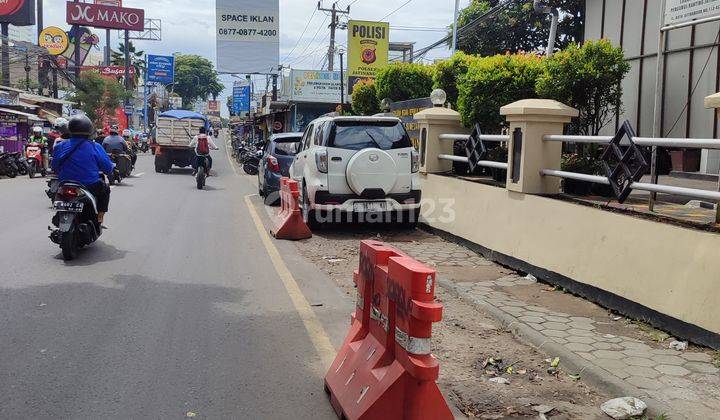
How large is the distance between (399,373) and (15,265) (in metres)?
6.15

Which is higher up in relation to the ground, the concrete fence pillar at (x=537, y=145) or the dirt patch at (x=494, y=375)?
the concrete fence pillar at (x=537, y=145)

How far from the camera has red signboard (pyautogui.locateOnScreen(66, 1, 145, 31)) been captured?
68312 mm

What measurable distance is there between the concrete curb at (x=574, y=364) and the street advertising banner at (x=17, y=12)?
56.1 metres

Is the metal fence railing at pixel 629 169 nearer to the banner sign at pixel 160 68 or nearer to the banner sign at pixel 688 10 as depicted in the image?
the banner sign at pixel 688 10

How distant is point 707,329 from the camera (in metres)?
4.79

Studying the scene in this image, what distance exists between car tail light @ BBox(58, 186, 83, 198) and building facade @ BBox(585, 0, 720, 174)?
8948 mm

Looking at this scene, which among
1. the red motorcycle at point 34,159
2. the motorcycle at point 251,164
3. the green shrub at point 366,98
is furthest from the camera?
the motorcycle at point 251,164

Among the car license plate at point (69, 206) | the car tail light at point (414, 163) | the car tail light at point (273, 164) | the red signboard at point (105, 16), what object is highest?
the red signboard at point (105, 16)

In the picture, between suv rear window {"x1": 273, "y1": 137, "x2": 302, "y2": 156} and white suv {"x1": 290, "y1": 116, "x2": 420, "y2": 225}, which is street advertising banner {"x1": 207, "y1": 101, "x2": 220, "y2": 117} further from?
white suv {"x1": 290, "y1": 116, "x2": 420, "y2": 225}

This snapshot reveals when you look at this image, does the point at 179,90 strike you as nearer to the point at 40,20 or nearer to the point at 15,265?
the point at 40,20

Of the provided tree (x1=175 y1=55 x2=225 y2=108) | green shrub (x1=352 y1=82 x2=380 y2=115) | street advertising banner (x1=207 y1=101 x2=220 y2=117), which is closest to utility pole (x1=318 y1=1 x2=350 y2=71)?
green shrub (x1=352 y1=82 x2=380 y2=115)

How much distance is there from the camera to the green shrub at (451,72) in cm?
1372

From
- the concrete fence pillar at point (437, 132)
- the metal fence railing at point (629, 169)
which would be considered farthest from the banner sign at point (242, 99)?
the metal fence railing at point (629, 169)

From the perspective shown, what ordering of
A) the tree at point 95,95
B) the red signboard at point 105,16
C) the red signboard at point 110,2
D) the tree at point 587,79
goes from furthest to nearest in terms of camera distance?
the red signboard at point 110,2 → the red signboard at point 105,16 → the tree at point 95,95 → the tree at point 587,79
